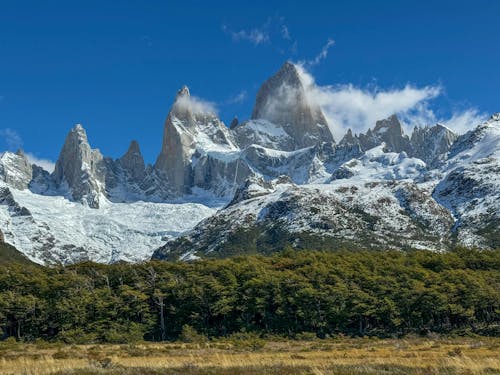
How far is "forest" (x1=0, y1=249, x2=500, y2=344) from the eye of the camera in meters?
83.4

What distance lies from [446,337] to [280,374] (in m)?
59.9

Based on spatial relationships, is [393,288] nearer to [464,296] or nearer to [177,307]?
[464,296]

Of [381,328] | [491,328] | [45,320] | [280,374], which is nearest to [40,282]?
[45,320]

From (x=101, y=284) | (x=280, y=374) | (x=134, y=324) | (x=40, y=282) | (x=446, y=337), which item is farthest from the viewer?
(x=101, y=284)

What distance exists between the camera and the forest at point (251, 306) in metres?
83.4

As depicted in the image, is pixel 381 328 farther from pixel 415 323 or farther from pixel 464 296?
pixel 464 296

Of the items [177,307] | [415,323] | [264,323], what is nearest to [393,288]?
[415,323]

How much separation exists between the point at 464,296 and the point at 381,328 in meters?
13.0

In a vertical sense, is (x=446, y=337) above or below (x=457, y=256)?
below

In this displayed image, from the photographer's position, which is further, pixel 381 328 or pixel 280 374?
pixel 381 328

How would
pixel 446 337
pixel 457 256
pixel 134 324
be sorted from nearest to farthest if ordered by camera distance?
pixel 446 337 < pixel 134 324 < pixel 457 256

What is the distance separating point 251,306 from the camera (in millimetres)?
87062

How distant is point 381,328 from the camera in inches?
3410

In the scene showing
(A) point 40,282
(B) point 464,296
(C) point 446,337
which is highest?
(A) point 40,282
